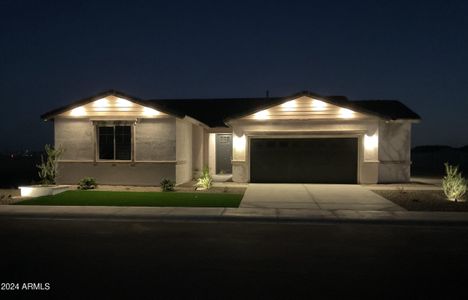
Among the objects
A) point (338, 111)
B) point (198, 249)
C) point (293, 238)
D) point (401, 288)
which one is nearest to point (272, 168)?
point (338, 111)

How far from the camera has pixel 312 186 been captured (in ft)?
55.9

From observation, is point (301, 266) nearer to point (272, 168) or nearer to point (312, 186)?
point (312, 186)

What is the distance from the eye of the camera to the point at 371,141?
1762 centimetres

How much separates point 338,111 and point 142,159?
31.3 feet

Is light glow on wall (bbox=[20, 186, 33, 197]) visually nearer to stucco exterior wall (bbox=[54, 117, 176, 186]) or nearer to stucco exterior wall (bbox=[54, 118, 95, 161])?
stucco exterior wall (bbox=[54, 117, 176, 186])

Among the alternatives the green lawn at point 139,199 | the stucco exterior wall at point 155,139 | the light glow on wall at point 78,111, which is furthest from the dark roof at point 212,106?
the green lawn at point 139,199

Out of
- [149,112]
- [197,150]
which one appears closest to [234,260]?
[149,112]

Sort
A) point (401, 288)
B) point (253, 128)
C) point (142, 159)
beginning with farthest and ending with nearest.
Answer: point (253, 128), point (142, 159), point (401, 288)

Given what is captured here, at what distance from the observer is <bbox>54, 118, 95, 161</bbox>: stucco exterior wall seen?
17.0 metres

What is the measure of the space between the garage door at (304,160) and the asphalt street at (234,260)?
9155 millimetres

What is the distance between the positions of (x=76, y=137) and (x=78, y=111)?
48.3 inches

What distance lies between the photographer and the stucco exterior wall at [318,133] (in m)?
17.6

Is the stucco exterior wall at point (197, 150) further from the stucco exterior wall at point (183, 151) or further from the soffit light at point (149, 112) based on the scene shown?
the soffit light at point (149, 112)

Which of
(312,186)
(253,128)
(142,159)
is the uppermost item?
(253,128)
